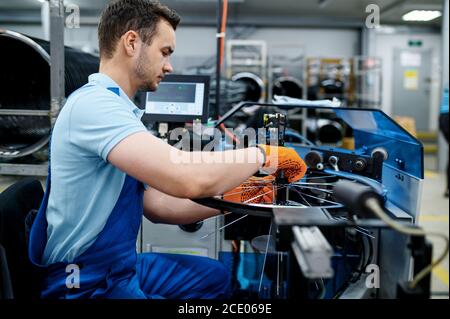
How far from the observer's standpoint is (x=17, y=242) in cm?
100

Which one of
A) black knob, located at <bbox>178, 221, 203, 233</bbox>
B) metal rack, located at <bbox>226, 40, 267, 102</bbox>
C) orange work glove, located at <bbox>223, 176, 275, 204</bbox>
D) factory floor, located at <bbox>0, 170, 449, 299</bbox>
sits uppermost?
metal rack, located at <bbox>226, 40, 267, 102</bbox>

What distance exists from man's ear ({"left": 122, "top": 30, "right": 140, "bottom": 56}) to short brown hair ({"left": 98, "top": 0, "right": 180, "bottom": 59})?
0.03 feet

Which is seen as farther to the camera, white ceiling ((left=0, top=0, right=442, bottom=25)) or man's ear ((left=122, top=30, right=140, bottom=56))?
white ceiling ((left=0, top=0, right=442, bottom=25))

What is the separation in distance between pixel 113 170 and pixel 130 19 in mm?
368

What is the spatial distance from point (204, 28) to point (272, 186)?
23.7 ft

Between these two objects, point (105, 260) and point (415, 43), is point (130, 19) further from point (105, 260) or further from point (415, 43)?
point (415, 43)

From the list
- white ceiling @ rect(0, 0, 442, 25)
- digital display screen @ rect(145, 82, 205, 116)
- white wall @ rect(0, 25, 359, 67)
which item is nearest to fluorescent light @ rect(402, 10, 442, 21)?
white ceiling @ rect(0, 0, 442, 25)

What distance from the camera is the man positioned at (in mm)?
868

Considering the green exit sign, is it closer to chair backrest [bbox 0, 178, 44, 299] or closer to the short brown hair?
the short brown hair

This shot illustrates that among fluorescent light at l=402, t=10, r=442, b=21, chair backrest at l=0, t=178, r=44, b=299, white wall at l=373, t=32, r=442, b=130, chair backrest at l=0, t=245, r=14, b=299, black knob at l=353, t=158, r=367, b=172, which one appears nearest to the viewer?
chair backrest at l=0, t=245, r=14, b=299

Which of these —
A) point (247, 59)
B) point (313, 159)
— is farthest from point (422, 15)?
point (313, 159)

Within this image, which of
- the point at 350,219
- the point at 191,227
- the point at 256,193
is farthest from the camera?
the point at 191,227
